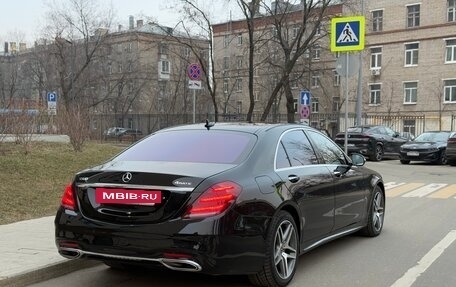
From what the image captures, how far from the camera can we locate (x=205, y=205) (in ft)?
15.1

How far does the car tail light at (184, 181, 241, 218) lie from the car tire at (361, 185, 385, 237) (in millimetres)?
3558

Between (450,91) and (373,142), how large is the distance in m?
27.3

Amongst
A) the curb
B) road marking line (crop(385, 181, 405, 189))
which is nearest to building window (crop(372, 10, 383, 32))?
road marking line (crop(385, 181, 405, 189))

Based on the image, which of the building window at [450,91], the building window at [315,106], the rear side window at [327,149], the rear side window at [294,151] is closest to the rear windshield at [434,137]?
the rear side window at [327,149]

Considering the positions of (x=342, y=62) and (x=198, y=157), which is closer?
(x=198, y=157)

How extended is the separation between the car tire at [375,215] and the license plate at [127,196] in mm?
3937

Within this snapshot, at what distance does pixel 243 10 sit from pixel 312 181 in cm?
2239

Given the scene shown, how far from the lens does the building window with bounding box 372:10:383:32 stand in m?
52.8

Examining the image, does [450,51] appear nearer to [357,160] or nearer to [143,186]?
[357,160]

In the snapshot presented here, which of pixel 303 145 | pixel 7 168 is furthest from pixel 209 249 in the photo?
pixel 7 168

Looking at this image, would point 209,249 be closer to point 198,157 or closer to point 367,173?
point 198,157

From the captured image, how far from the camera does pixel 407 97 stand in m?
51.2

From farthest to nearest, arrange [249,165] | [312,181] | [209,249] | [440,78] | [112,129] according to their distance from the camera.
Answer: [440,78] < [112,129] < [312,181] < [249,165] < [209,249]

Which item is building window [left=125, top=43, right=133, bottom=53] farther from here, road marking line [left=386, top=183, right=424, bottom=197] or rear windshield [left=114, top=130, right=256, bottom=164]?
rear windshield [left=114, top=130, right=256, bottom=164]
